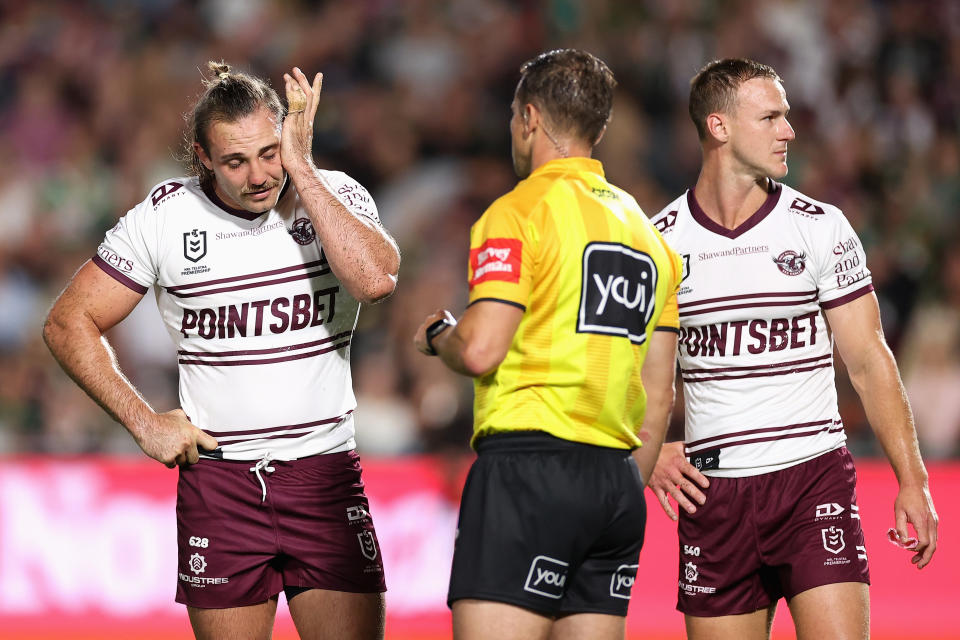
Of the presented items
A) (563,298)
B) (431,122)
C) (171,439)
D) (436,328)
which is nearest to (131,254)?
(171,439)

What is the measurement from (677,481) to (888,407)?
0.83m

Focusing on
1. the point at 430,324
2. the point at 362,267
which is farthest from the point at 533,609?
the point at 362,267

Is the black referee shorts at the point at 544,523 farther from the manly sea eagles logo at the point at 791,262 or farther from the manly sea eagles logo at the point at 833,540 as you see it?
the manly sea eagles logo at the point at 791,262

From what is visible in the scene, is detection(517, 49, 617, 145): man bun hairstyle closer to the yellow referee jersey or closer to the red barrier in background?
the yellow referee jersey

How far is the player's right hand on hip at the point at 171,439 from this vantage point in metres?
4.34

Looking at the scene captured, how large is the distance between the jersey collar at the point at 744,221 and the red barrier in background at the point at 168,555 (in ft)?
10.7

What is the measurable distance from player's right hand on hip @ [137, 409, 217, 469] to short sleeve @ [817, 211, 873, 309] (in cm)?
230

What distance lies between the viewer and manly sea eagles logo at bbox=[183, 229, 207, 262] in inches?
178

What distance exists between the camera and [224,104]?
4434 millimetres

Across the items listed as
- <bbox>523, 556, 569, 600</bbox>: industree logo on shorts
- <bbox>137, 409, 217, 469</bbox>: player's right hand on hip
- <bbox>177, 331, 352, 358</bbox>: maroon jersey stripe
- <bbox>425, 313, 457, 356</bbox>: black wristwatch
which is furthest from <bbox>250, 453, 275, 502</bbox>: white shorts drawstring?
<bbox>523, 556, 569, 600</bbox>: industree logo on shorts

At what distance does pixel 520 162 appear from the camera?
13.1 feet

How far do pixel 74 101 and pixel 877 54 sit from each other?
6851 mm

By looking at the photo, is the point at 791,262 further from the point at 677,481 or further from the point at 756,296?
the point at 677,481

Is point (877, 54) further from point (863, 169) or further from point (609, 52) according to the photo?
point (609, 52)
